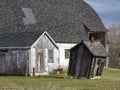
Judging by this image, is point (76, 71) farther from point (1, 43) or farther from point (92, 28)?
point (92, 28)

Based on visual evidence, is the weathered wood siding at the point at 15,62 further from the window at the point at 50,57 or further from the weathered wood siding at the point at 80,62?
the weathered wood siding at the point at 80,62

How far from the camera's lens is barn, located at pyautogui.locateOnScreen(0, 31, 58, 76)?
49562mm

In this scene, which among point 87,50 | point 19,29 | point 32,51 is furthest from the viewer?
point 19,29

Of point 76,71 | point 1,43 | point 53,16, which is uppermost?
point 53,16

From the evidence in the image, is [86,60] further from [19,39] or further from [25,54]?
[19,39]

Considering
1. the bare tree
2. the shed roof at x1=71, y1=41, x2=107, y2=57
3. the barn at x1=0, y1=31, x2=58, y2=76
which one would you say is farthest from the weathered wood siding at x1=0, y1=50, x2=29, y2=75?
the bare tree

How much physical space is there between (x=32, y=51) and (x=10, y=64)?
107 inches

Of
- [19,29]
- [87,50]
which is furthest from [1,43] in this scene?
[87,50]

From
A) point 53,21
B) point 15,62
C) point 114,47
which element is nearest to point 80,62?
point 15,62

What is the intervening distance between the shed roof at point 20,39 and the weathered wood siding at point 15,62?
2.49ft

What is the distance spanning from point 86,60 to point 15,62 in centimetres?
852

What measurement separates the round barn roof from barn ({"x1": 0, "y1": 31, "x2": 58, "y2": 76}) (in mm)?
7020

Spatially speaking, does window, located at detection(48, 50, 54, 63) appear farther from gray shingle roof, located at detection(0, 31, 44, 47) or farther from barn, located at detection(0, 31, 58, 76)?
gray shingle roof, located at detection(0, 31, 44, 47)

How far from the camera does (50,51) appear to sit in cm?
5278
